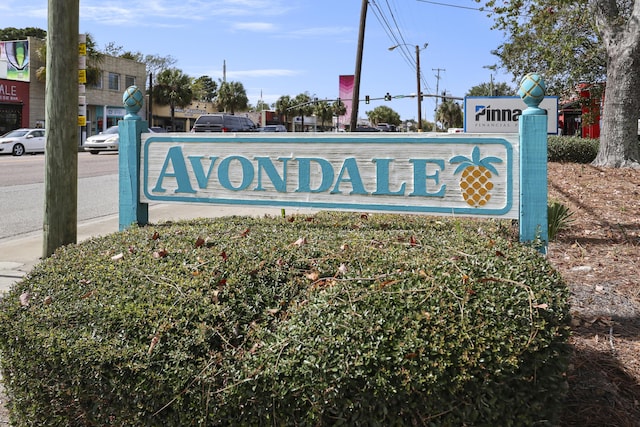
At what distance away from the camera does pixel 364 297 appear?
248cm

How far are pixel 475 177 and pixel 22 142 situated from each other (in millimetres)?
32107

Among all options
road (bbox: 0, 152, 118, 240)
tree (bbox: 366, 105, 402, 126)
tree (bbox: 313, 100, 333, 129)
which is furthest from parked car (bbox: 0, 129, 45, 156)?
tree (bbox: 366, 105, 402, 126)

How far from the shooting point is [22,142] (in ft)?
103

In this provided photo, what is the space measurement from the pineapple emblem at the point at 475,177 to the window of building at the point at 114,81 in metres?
51.3

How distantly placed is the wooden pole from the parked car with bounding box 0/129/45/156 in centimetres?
2952

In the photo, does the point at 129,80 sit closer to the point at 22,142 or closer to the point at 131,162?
the point at 22,142

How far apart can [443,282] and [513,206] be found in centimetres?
134

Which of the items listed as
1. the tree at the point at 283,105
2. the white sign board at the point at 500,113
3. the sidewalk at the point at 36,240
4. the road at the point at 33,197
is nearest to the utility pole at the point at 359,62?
the road at the point at 33,197

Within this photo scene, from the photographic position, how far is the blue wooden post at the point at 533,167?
3.55 metres

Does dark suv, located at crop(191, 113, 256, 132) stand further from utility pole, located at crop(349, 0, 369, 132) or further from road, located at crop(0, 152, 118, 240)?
road, located at crop(0, 152, 118, 240)

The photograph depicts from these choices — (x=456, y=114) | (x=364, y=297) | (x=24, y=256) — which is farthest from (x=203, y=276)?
(x=456, y=114)

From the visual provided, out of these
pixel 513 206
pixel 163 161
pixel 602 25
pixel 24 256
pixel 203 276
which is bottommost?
pixel 24 256

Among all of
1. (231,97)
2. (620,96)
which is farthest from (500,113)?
(231,97)

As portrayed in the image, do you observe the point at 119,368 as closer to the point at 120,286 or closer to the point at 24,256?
the point at 120,286
